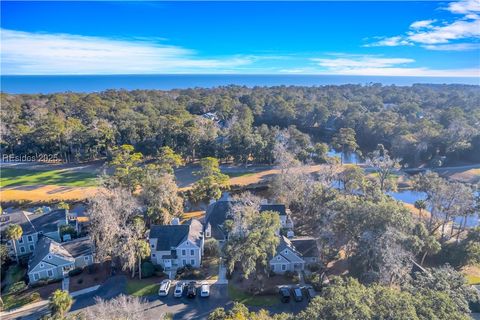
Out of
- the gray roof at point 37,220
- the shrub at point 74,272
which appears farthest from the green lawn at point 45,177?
the shrub at point 74,272

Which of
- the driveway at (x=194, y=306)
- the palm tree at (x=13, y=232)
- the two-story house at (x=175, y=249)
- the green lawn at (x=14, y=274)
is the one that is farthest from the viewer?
the palm tree at (x=13, y=232)

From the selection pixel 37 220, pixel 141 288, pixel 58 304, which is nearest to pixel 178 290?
pixel 141 288

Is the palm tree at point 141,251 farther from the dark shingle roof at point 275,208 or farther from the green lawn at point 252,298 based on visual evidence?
the dark shingle roof at point 275,208

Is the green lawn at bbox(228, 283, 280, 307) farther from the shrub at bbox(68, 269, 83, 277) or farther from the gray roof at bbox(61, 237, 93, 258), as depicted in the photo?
the gray roof at bbox(61, 237, 93, 258)

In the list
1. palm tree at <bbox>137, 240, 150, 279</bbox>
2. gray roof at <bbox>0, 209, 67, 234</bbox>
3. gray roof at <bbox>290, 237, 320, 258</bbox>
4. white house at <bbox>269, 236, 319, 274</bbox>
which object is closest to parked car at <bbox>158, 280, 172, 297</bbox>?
palm tree at <bbox>137, 240, 150, 279</bbox>

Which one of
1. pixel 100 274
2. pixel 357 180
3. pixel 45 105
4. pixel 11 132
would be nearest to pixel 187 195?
pixel 100 274

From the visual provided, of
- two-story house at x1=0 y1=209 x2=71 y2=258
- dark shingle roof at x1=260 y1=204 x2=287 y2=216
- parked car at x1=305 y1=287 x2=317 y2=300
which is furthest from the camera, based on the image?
dark shingle roof at x1=260 y1=204 x2=287 y2=216
